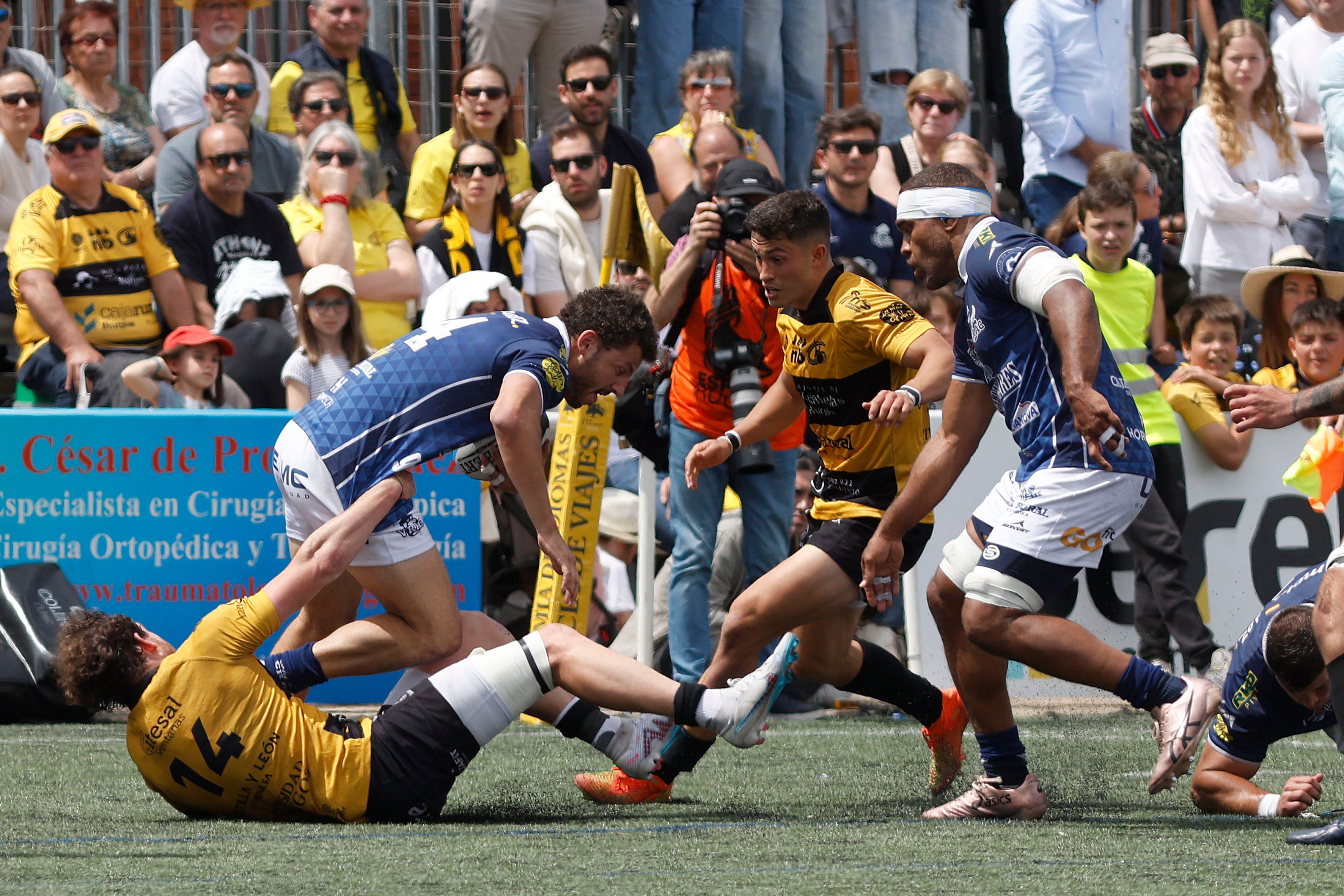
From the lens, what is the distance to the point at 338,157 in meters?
9.39

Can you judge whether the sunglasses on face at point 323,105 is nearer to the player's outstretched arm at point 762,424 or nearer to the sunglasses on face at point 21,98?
the sunglasses on face at point 21,98

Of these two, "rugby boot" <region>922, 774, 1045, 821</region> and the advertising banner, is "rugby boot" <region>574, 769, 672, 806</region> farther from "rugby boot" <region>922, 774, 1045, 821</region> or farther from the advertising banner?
the advertising banner

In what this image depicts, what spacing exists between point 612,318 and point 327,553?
116 cm

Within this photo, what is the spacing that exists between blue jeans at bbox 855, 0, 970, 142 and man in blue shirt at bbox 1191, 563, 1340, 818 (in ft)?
22.1

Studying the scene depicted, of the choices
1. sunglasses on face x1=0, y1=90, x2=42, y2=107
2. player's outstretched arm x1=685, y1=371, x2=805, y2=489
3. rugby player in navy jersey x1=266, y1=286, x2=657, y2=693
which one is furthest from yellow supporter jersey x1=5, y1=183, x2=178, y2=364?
player's outstretched arm x1=685, y1=371, x2=805, y2=489

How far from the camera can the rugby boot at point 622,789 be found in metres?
5.59

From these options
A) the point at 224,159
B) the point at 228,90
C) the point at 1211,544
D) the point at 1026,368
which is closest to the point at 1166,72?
the point at 1211,544

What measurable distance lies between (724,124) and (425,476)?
2.21 metres

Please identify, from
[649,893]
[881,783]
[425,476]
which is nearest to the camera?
[649,893]

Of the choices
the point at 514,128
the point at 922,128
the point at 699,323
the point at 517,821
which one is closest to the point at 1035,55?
the point at 922,128

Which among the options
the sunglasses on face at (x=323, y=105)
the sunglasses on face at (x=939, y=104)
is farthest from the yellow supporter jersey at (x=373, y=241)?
the sunglasses on face at (x=939, y=104)

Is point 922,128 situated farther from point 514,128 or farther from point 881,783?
point 881,783

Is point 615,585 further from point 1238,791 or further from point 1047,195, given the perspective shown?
point 1238,791

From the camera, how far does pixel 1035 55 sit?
10586 mm
